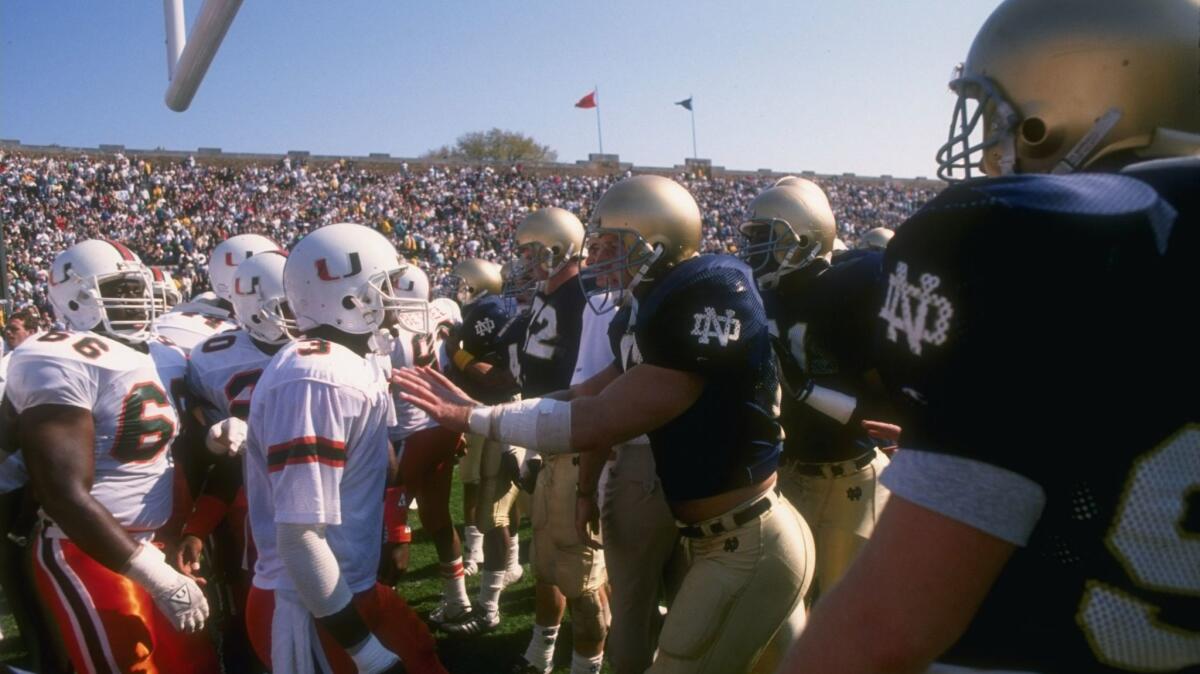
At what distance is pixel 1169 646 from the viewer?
99 cm

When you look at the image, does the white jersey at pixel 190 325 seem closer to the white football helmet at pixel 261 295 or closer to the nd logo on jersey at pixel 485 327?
the white football helmet at pixel 261 295

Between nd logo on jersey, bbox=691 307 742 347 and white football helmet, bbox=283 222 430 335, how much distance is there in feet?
3.62

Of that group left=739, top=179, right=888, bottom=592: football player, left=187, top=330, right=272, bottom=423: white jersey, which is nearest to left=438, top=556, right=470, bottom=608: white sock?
left=187, top=330, right=272, bottom=423: white jersey

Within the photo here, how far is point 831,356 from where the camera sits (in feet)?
13.0

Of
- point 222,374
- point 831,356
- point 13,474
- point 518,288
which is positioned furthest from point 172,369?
point 518,288

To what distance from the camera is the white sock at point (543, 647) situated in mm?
4578

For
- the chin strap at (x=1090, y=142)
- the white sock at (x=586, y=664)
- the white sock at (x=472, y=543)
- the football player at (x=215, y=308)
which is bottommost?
the white sock at (x=472, y=543)

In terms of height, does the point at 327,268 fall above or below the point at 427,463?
above

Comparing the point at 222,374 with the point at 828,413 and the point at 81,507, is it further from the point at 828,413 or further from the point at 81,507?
the point at 828,413

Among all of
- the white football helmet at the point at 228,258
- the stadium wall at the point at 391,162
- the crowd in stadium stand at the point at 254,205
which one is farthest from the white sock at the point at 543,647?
the stadium wall at the point at 391,162

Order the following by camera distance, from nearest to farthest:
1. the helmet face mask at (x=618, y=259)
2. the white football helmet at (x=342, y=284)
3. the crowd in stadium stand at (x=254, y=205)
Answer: the white football helmet at (x=342, y=284), the helmet face mask at (x=618, y=259), the crowd in stadium stand at (x=254, y=205)

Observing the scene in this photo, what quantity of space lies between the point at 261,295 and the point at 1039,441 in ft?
14.3

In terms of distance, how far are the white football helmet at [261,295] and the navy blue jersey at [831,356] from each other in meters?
2.47

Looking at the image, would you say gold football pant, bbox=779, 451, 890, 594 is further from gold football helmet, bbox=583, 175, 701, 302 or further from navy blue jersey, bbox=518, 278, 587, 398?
navy blue jersey, bbox=518, 278, 587, 398
